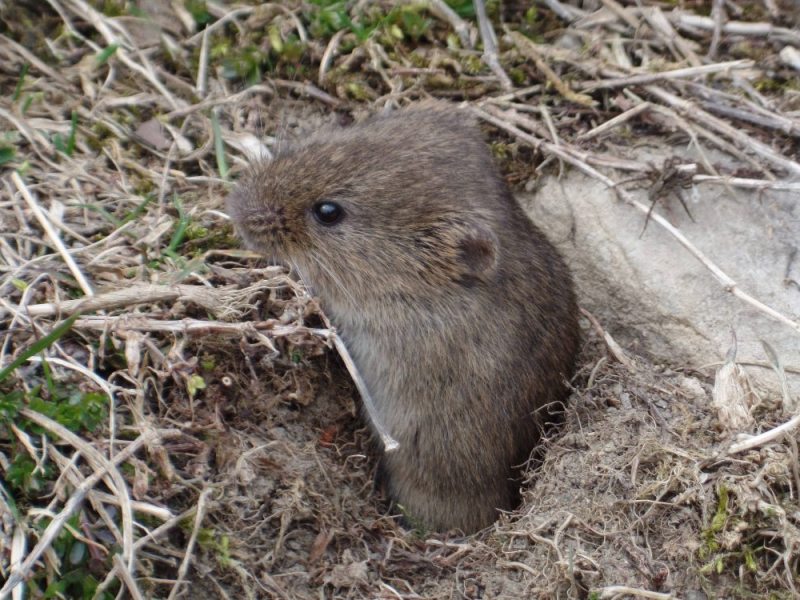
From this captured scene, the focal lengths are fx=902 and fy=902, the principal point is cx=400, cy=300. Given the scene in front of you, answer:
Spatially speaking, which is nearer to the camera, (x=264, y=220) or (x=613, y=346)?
(x=264, y=220)

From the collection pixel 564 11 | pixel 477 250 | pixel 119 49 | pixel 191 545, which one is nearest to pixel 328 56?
pixel 119 49

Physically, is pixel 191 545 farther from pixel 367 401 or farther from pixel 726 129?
pixel 726 129

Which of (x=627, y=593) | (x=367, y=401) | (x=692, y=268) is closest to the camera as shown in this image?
(x=627, y=593)

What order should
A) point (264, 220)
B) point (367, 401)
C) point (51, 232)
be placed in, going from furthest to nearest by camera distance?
point (264, 220)
point (51, 232)
point (367, 401)

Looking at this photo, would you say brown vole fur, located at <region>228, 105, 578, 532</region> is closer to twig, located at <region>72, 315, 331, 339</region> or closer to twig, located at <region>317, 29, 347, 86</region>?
twig, located at <region>72, 315, 331, 339</region>

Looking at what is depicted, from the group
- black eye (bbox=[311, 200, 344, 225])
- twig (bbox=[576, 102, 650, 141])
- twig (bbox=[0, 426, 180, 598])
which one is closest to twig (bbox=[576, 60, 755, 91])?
twig (bbox=[576, 102, 650, 141])

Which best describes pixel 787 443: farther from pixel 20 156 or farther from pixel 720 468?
pixel 20 156

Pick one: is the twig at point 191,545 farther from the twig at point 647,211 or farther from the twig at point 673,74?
the twig at point 673,74
